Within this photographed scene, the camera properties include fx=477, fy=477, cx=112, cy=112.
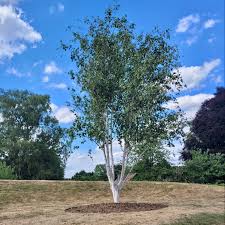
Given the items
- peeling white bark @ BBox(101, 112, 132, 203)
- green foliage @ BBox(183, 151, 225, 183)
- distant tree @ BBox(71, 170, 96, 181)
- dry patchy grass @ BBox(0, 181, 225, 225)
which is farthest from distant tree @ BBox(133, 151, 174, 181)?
peeling white bark @ BBox(101, 112, 132, 203)

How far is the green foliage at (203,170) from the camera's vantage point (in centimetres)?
3102

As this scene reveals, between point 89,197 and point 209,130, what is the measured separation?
18735mm

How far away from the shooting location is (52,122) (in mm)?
49625

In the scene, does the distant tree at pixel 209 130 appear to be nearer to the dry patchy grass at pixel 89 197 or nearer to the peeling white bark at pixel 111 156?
the dry patchy grass at pixel 89 197

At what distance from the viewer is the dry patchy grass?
52.0ft

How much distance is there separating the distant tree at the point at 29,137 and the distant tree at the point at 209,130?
1292 cm

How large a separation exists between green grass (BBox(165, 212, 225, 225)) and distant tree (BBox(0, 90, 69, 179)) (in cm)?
3121

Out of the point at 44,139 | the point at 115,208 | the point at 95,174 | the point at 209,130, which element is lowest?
the point at 115,208

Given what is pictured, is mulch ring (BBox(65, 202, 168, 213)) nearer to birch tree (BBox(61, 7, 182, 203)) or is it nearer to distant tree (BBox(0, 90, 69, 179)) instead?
birch tree (BBox(61, 7, 182, 203))

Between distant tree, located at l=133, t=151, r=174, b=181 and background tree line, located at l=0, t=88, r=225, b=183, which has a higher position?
background tree line, located at l=0, t=88, r=225, b=183

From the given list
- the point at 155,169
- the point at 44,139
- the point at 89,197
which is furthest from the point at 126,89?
the point at 44,139

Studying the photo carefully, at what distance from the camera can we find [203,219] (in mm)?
14375

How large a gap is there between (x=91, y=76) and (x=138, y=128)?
2.55 metres

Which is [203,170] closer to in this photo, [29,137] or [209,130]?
[209,130]
